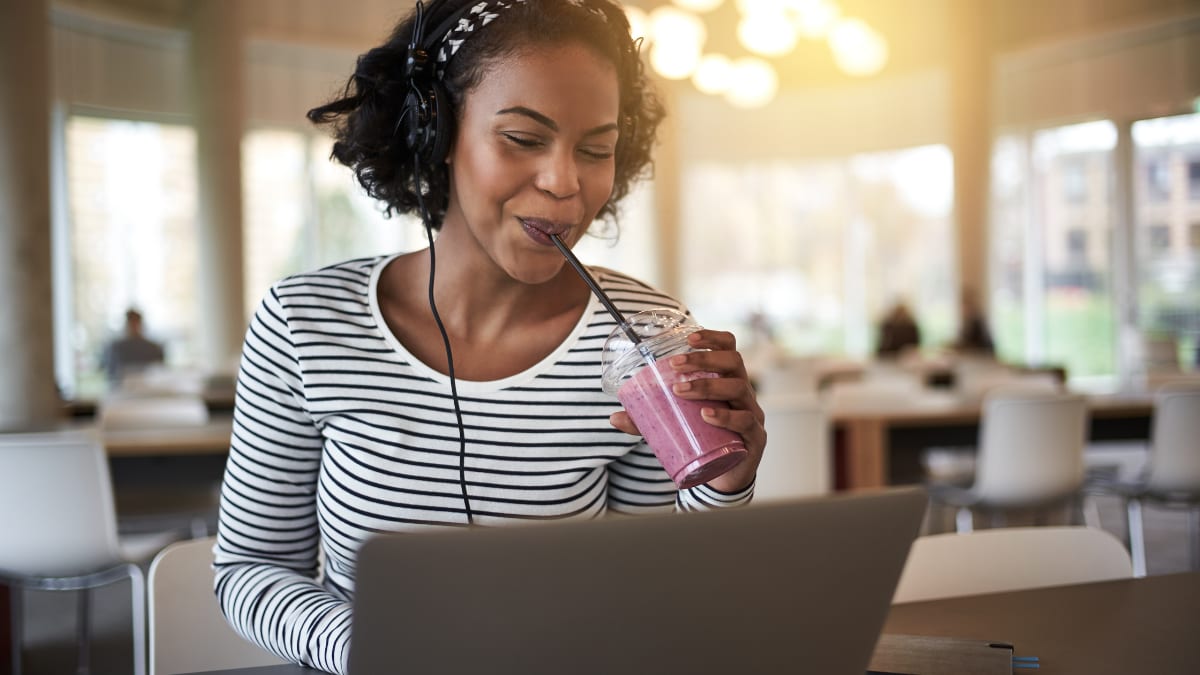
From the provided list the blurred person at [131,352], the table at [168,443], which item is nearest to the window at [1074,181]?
the blurred person at [131,352]

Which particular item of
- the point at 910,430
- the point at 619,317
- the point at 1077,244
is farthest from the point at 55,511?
the point at 1077,244

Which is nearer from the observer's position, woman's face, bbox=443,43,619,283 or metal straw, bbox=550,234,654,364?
metal straw, bbox=550,234,654,364

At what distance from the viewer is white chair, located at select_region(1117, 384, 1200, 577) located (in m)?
3.51

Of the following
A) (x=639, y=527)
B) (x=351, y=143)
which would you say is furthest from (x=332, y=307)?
(x=639, y=527)

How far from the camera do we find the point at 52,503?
2.62 m

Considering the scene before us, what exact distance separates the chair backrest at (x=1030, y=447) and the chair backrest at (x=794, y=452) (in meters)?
0.68

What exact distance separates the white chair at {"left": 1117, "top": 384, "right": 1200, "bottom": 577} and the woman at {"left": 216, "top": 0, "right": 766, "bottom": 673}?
2.93 metres

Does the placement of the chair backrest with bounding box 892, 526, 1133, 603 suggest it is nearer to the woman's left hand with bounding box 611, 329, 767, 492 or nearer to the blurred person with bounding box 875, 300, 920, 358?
the woman's left hand with bounding box 611, 329, 767, 492

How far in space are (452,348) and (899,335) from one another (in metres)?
8.49

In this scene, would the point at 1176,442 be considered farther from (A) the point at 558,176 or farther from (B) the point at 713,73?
(B) the point at 713,73

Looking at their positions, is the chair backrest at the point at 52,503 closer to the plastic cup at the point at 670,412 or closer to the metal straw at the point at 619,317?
the metal straw at the point at 619,317

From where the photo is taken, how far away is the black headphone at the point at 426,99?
1.15 metres

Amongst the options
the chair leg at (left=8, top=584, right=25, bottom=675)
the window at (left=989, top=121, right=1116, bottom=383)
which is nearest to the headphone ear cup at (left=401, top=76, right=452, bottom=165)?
the chair leg at (left=8, top=584, right=25, bottom=675)

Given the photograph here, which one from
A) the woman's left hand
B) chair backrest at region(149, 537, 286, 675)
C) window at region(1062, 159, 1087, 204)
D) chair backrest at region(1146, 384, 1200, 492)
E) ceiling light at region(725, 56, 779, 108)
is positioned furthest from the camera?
window at region(1062, 159, 1087, 204)
